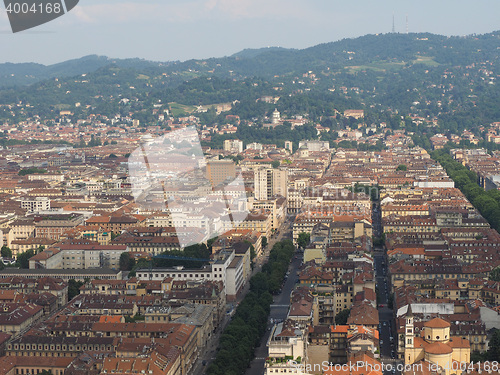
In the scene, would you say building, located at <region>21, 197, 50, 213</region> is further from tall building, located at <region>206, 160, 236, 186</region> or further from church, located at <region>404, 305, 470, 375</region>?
church, located at <region>404, 305, 470, 375</region>

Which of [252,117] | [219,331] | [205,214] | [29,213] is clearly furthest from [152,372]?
[252,117]

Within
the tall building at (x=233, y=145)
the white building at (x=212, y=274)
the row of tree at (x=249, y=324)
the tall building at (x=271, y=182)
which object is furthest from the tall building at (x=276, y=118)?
the white building at (x=212, y=274)

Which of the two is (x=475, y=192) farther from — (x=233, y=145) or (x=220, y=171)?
(x=233, y=145)

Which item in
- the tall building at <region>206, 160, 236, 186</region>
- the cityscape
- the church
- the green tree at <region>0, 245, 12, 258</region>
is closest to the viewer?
the church

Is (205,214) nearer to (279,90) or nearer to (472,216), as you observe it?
(472,216)

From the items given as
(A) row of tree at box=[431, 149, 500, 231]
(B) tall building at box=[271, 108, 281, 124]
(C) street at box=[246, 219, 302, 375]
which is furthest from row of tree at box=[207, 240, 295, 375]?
(B) tall building at box=[271, 108, 281, 124]

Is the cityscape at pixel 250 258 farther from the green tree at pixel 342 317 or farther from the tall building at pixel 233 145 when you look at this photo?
the tall building at pixel 233 145

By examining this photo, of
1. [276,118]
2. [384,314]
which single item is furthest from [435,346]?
[276,118]

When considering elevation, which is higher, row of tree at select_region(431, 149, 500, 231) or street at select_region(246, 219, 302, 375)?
street at select_region(246, 219, 302, 375)
